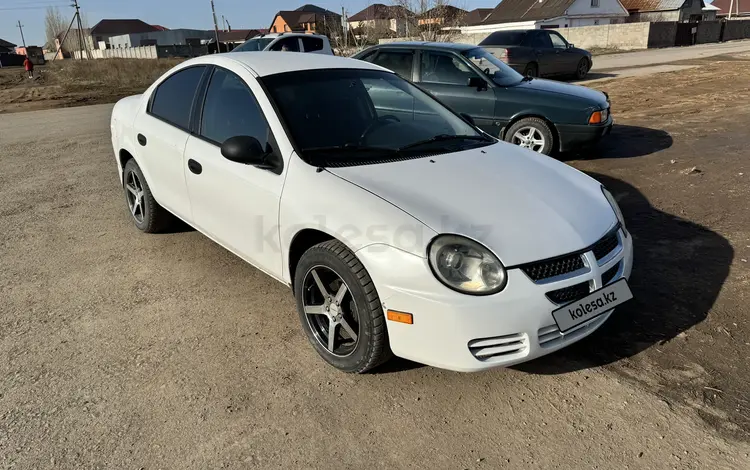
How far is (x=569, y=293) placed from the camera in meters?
2.59

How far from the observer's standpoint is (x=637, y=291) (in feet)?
12.1

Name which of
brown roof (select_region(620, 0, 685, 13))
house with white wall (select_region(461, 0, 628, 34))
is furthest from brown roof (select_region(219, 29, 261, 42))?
brown roof (select_region(620, 0, 685, 13))

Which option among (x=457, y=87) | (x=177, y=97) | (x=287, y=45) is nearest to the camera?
(x=177, y=97)

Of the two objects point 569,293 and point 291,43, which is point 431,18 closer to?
point 291,43

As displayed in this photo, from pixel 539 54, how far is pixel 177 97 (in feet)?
52.4

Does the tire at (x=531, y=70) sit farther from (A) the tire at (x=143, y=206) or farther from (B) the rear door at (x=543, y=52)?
(A) the tire at (x=143, y=206)

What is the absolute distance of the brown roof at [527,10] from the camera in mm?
50062

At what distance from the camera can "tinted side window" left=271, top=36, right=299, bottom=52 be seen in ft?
51.7

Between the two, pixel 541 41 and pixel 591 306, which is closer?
pixel 591 306

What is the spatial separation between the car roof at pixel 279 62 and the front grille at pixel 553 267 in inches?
83.0

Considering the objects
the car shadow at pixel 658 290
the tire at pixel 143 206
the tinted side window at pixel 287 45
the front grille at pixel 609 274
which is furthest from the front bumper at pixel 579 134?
the tinted side window at pixel 287 45

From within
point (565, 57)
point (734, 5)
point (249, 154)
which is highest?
point (734, 5)

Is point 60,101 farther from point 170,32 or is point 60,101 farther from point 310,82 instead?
point 170,32

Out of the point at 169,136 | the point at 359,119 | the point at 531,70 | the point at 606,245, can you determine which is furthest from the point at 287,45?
the point at 606,245
